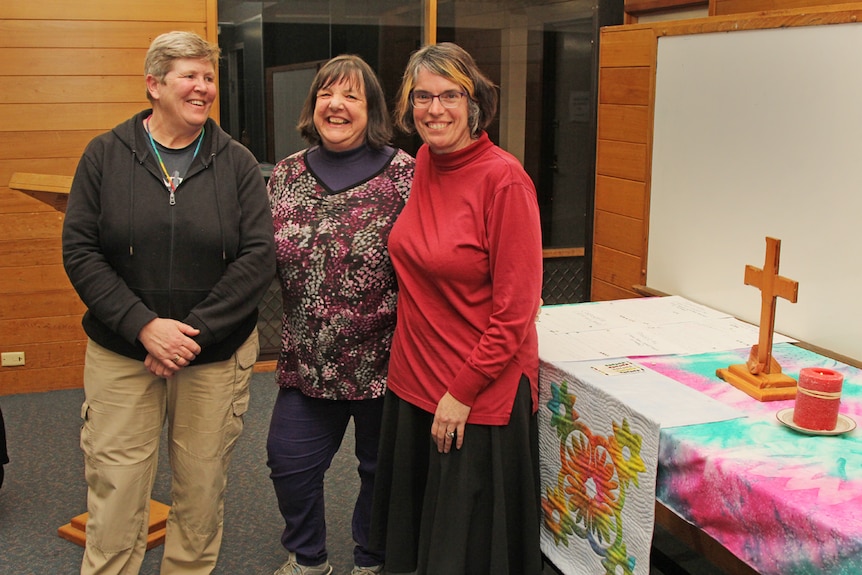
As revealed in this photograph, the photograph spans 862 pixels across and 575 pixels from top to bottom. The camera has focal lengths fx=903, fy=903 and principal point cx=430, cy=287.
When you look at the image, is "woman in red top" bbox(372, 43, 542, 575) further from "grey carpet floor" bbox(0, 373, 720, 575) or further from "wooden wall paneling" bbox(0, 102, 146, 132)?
"wooden wall paneling" bbox(0, 102, 146, 132)

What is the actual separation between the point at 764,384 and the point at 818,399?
24 centimetres

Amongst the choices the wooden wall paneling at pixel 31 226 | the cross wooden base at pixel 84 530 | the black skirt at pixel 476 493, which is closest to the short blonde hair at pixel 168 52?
the black skirt at pixel 476 493

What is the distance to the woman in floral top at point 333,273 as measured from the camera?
2.26 meters

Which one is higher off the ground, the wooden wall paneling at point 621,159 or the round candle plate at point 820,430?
the wooden wall paneling at point 621,159

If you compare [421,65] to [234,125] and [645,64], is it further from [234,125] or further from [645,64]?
[234,125]

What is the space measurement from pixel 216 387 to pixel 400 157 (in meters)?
0.76

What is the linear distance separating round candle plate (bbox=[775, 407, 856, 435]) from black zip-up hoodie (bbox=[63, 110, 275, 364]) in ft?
4.05

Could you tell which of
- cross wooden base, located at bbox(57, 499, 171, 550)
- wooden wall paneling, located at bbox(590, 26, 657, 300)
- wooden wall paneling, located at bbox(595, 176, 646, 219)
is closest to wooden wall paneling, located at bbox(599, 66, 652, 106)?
wooden wall paneling, located at bbox(590, 26, 657, 300)

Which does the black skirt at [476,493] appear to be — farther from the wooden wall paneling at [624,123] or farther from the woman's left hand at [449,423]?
the wooden wall paneling at [624,123]

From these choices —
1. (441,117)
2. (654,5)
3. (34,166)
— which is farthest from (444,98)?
(34,166)

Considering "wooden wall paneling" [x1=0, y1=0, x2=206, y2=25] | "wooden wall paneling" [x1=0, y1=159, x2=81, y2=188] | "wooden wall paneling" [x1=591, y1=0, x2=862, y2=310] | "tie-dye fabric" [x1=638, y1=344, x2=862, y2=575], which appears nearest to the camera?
"tie-dye fabric" [x1=638, y1=344, x2=862, y2=575]

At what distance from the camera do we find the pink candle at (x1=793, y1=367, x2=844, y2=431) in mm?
1711

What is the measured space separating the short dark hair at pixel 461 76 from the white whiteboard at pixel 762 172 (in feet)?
2.82

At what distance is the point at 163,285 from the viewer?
2.18 metres
